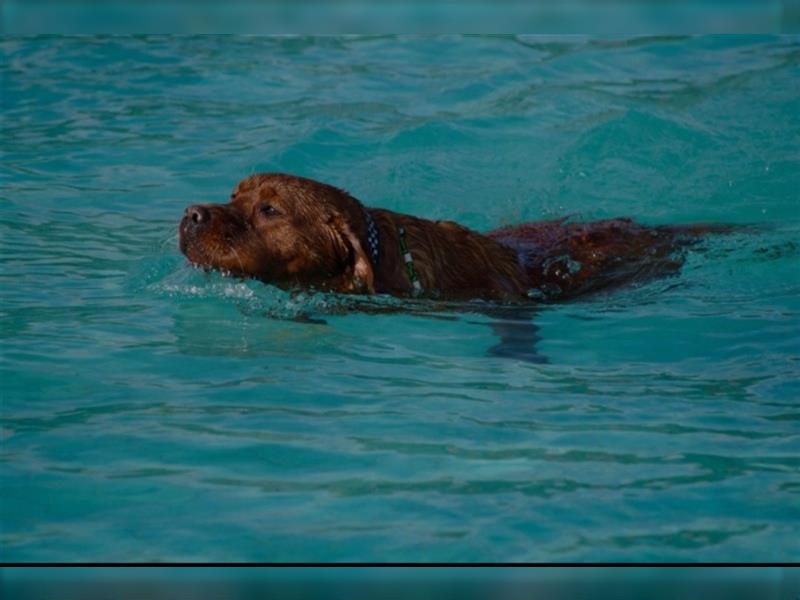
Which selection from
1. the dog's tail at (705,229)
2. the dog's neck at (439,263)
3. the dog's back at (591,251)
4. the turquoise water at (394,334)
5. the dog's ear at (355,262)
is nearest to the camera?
the turquoise water at (394,334)

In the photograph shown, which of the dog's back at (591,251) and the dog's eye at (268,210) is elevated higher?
the dog's eye at (268,210)

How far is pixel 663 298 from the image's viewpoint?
25.0ft

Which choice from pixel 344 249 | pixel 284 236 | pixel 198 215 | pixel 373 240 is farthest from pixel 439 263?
pixel 198 215

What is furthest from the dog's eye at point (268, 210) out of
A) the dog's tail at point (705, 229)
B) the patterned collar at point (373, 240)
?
the dog's tail at point (705, 229)

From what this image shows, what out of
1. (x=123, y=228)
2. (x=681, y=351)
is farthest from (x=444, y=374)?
(x=123, y=228)

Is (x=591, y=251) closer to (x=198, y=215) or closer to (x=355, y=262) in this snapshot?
(x=355, y=262)

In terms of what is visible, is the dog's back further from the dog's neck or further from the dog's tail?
the dog's neck

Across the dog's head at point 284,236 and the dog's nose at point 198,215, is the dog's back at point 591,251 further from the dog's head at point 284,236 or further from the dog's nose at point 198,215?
the dog's nose at point 198,215

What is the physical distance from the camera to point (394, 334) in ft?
22.2

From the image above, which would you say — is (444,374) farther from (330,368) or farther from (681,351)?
(681,351)

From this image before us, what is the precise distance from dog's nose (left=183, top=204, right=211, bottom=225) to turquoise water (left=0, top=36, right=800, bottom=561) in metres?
0.46

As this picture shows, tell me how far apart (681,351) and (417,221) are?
1.76 m

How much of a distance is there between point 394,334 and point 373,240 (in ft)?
2.02

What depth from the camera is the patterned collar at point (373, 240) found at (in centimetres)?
707
